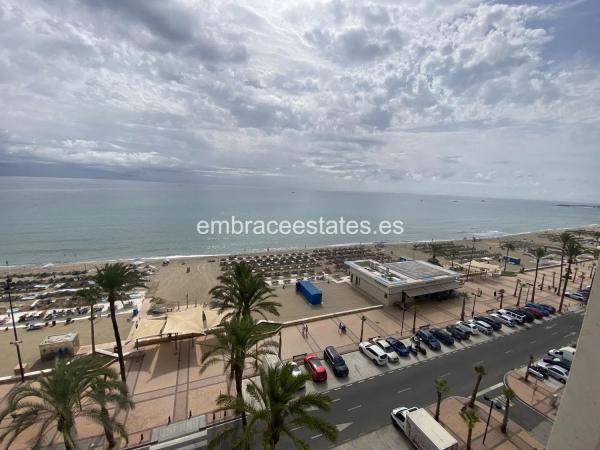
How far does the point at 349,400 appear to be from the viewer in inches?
763

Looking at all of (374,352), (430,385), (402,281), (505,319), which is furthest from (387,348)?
(505,319)

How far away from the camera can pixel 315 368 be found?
21.5 meters

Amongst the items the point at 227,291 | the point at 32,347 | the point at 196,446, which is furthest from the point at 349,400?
the point at 32,347

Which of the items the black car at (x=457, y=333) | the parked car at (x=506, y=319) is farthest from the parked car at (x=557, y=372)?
the parked car at (x=506, y=319)

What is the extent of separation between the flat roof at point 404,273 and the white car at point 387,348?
9.40 meters

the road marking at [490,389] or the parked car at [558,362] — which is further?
the parked car at [558,362]

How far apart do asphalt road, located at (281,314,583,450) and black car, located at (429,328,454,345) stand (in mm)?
1293

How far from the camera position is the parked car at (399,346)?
24.8 m

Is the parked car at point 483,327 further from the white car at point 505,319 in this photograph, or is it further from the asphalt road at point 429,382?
the white car at point 505,319

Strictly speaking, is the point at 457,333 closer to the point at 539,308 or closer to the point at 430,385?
the point at 430,385

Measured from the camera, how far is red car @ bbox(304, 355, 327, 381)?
829 inches

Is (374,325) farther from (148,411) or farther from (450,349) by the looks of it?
(148,411)

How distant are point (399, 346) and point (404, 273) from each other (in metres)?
15.2

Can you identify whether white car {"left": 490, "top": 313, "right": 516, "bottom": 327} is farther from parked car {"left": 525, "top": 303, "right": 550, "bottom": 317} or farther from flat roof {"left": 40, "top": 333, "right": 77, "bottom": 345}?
flat roof {"left": 40, "top": 333, "right": 77, "bottom": 345}
